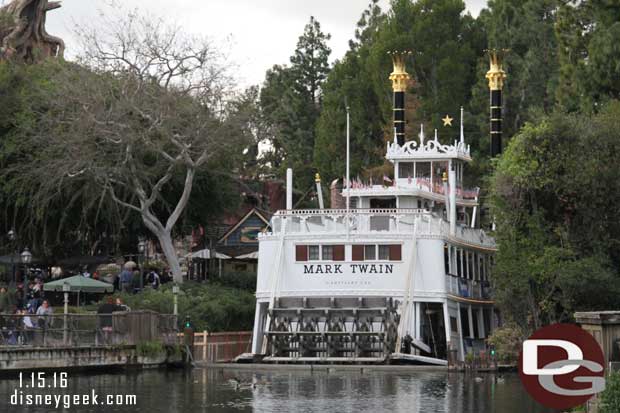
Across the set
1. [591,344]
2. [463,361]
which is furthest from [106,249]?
[591,344]

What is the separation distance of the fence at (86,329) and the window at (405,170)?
11634 millimetres

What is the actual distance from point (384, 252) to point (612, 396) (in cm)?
2676

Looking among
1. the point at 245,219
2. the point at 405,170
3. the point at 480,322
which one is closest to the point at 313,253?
the point at 480,322

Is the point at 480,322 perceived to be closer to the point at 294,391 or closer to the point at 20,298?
the point at 294,391

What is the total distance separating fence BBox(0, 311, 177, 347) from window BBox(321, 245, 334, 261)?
546 centimetres

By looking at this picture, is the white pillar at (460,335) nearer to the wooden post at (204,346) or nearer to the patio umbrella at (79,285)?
the wooden post at (204,346)

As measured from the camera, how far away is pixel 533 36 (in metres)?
69.6

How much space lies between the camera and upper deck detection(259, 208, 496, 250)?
45.4m

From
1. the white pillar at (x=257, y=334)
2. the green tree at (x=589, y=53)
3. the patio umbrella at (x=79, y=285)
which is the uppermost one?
the green tree at (x=589, y=53)

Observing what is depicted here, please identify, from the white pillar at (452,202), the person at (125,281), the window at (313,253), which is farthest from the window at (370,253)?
the person at (125,281)

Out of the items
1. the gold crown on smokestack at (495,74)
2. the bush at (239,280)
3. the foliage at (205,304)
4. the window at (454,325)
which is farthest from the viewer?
the gold crown on smokestack at (495,74)

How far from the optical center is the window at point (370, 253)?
149 feet

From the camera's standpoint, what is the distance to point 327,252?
150 feet

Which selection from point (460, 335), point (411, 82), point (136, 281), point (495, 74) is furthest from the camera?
point (411, 82)
